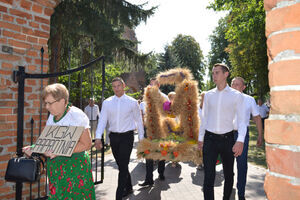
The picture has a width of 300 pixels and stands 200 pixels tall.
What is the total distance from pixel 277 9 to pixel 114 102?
12.9ft

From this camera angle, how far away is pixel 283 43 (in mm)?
851

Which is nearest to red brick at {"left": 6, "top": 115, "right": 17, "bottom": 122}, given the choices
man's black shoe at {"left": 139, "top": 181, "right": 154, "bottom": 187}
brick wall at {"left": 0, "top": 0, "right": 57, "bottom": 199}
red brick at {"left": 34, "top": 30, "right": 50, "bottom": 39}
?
brick wall at {"left": 0, "top": 0, "right": 57, "bottom": 199}

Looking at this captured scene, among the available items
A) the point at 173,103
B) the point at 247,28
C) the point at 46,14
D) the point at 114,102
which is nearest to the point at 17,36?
the point at 46,14

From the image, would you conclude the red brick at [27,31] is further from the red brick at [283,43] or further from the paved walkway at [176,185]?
the red brick at [283,43]

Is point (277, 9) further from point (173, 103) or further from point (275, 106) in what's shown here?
point (173, 103)

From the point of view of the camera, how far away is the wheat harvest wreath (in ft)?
16.7

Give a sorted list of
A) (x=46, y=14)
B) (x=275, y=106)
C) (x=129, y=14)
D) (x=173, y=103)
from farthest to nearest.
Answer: (x=129, y=14) < (x=173, y=103) < (x=46, y=14) < (x=275, y=106)

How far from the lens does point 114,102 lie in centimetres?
466

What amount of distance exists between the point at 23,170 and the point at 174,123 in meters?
4.09

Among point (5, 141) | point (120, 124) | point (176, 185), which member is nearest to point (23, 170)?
point (5, 141)

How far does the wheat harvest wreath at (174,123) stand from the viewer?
510cm

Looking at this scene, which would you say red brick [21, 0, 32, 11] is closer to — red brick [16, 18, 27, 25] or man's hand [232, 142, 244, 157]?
red brick [16, 18, 27, 25]

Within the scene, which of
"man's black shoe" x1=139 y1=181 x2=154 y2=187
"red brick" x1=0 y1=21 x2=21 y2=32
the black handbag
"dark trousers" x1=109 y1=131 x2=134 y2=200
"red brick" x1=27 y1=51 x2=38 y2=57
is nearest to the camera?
the black handbag

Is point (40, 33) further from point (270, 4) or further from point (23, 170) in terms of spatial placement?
point (270, 4)
